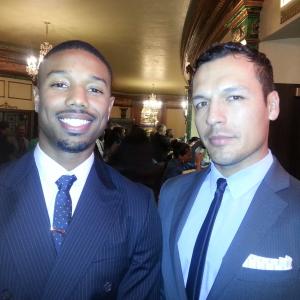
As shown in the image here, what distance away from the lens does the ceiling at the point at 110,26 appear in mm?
5203

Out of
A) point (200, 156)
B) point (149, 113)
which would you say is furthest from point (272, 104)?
point (149, 113)

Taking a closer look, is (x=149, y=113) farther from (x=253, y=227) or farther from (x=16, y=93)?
(x=253, y=227)

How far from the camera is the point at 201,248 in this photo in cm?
128

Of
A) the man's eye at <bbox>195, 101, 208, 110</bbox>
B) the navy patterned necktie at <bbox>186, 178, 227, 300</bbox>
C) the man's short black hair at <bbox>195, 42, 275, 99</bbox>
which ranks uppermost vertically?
the man's short black hair at <bbox>195, 42, 275, 99</bbox>

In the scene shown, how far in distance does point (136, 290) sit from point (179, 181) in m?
0.61

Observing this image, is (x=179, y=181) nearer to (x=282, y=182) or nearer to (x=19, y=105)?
(x=282, y=182)

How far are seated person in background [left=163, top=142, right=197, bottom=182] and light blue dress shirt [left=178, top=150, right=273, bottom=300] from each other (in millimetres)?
2832

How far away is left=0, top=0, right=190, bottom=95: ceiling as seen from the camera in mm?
5203

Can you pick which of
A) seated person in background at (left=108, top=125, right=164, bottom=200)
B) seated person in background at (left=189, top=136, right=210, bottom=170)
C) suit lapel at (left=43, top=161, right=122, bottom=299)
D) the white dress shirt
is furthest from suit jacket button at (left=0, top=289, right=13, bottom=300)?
seated person in background at (left=189, top=136, right=210, bottom=170)

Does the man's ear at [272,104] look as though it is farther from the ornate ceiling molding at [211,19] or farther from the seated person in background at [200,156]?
the seated person in background at [200,156]

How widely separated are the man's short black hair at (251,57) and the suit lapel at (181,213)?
506 millimetres

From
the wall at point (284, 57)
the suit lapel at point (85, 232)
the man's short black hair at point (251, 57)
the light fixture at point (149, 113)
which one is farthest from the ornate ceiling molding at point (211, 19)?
the light fixture at point (149, 113)

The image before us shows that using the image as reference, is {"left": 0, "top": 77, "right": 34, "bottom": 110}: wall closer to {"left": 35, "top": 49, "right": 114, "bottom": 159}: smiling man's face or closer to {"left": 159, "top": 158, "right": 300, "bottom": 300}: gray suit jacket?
{"left": 35, "top": 49, "right": 114, "bottom": 159}: smiling man's face

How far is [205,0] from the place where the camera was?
4.19 metres
